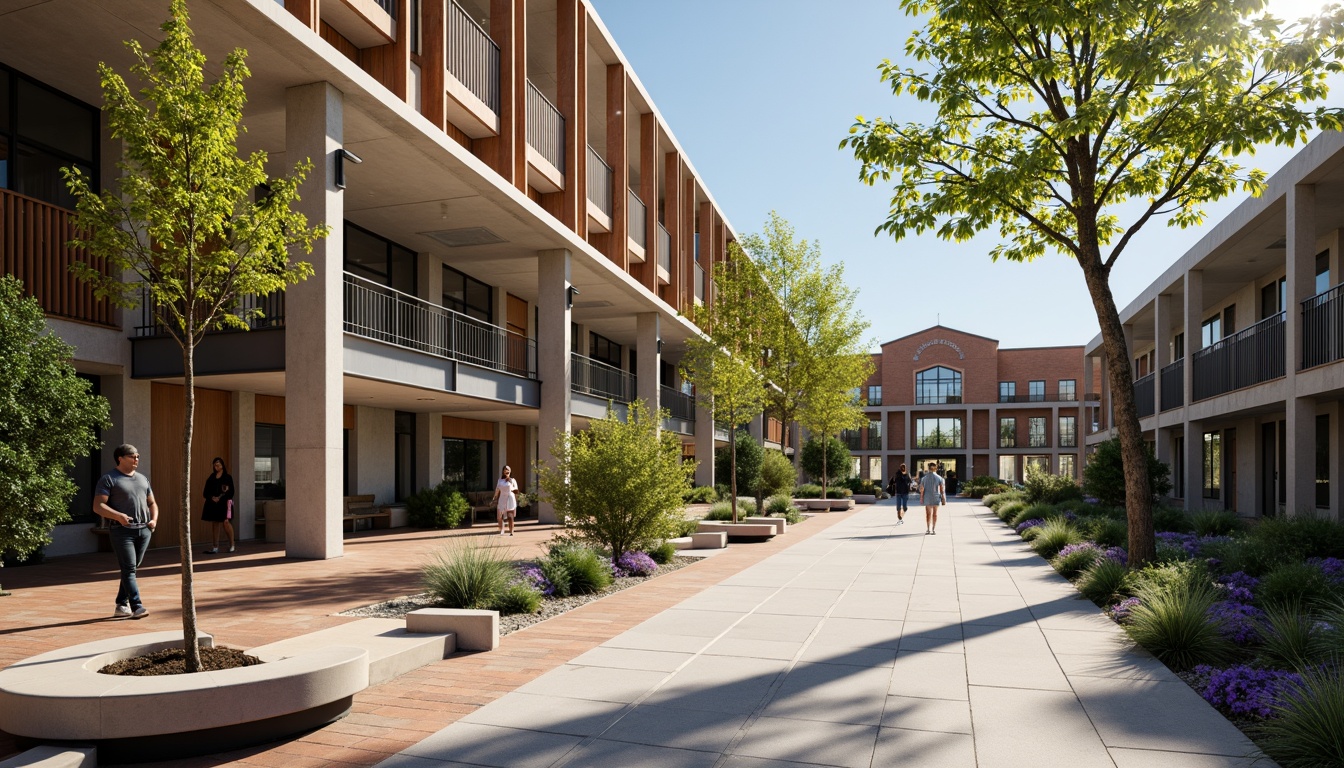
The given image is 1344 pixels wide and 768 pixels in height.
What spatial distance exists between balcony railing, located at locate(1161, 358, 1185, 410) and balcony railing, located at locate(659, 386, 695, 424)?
1591 cm

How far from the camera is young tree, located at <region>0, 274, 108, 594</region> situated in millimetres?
8891

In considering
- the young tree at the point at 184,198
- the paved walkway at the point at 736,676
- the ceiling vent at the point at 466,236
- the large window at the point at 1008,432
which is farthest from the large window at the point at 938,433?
the young tree at the point at 184,198

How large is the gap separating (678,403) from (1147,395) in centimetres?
1624

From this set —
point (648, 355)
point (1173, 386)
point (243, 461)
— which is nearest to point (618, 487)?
point (243, 461)

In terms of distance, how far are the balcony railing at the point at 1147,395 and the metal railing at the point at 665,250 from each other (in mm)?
15523

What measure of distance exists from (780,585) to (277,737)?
748 cm

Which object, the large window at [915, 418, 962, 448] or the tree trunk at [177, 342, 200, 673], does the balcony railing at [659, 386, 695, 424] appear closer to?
the tree trunk at [177, 342, 200, 673]

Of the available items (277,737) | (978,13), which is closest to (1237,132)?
A: (978,13)

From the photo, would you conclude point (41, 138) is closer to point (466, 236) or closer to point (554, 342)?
point (466, 236)

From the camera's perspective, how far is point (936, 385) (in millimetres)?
68062

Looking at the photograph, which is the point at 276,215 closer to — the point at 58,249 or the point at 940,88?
the point at 940,88

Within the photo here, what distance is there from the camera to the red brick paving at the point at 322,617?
207 inches

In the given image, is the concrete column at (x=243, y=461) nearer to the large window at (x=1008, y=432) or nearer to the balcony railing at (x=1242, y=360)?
the balcony railing at (x=1242, y=360)

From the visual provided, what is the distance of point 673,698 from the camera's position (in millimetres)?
6000
